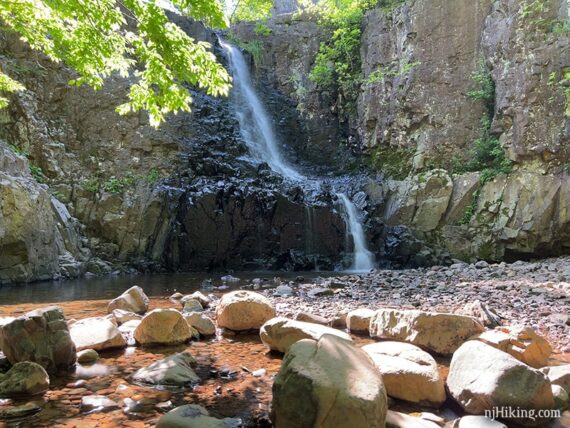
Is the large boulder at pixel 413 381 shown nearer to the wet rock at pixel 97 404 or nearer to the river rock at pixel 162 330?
the wet rock at pixel 97 404

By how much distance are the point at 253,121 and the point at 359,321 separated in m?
17.8

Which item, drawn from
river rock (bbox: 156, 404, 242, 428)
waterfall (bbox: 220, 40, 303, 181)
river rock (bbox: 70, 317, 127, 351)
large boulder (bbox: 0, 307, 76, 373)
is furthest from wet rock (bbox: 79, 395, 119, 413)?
waterfall (bbox: 220, 40, 303, 181)

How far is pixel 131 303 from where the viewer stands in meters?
6.26

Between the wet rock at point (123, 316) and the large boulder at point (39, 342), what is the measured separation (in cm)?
172

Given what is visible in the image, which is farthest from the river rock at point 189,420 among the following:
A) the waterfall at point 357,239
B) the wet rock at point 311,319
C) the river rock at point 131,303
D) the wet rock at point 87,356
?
the waterfall at point 357,239

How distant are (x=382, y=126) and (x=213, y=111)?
8.63 metres

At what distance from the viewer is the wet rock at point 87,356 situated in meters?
3.95

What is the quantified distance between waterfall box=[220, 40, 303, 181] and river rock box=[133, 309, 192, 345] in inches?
560

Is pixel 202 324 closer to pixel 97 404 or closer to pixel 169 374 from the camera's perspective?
pixel 169 374

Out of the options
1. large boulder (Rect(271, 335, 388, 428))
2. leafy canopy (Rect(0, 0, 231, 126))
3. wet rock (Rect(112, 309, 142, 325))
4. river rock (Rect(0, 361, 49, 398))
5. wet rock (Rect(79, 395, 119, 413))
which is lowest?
wet rock (Rect(79, 395, 119, 413))

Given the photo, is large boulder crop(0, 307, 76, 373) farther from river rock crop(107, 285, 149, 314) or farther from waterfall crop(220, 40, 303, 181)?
waterfall crop(220, 40, 303, 181)

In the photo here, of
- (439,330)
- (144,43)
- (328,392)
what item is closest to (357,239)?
(439,330)

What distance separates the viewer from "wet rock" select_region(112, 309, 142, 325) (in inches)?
219

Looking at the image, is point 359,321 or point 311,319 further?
point 311,319
